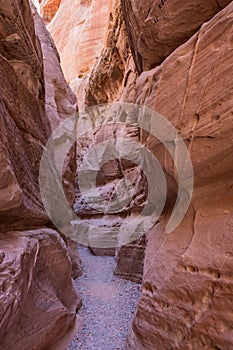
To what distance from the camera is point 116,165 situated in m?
11.8

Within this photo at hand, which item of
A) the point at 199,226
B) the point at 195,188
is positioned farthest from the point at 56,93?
the point at 199,226

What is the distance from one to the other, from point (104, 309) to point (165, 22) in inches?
196

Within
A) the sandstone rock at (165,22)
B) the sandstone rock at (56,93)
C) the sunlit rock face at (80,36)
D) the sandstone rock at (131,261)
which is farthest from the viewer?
the sunlit rock face at (80,36)

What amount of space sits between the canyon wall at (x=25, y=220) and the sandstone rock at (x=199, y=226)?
4.01 feet

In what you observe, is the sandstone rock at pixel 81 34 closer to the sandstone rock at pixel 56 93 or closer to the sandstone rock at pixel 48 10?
the sandstone rock at pixel 48 10

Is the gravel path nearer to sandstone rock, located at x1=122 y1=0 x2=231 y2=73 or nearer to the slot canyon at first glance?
the slot canyon

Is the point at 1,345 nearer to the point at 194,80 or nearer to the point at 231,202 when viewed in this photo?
the point at 231,202

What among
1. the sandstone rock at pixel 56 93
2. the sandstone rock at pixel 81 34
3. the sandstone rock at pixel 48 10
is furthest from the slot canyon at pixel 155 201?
the sandstone rock at pixel 48 10

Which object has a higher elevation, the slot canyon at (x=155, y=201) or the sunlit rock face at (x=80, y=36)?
the sunlit rock face at (x=80, y=36)

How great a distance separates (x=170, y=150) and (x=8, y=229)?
7.71 feet

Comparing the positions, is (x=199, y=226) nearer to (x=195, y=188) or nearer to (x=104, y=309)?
(x=195, y=188)

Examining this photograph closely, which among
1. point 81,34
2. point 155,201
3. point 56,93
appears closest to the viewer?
point 155,201

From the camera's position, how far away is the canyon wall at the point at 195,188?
6.87 feet

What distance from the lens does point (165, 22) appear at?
3.22 metres
